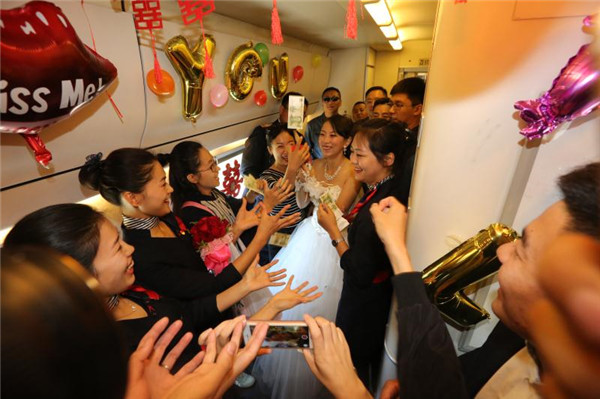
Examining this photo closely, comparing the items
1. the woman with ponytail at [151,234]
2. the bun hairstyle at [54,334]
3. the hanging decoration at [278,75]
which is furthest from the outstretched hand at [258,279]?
the hanging decoration at [278,75]

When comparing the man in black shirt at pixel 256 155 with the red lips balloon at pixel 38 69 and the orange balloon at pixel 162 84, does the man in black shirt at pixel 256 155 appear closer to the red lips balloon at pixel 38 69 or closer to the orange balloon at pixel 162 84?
the orange balloon at pixel 162 84

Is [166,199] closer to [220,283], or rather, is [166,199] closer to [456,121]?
[220,283]

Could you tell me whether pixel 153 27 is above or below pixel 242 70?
above

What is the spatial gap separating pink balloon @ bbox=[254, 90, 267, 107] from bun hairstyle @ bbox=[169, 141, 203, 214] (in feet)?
5.66

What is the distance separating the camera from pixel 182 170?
1.69m

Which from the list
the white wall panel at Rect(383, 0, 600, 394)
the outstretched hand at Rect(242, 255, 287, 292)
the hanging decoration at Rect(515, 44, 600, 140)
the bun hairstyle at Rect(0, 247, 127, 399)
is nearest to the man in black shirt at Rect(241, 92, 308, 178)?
the outstretched hand at Rect(242, 255, 287, 292)

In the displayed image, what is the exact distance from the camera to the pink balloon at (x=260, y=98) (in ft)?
10.6

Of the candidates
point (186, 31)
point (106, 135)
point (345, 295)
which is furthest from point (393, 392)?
point (186, 31)

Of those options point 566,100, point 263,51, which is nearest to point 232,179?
point 263,51

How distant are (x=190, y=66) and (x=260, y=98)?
4.72ft

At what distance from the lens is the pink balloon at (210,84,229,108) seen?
2379 mm

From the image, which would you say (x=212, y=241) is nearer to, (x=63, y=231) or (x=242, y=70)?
(x=63, y=231)

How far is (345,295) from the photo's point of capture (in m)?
1.49

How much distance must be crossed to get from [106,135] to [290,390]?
177 cm
